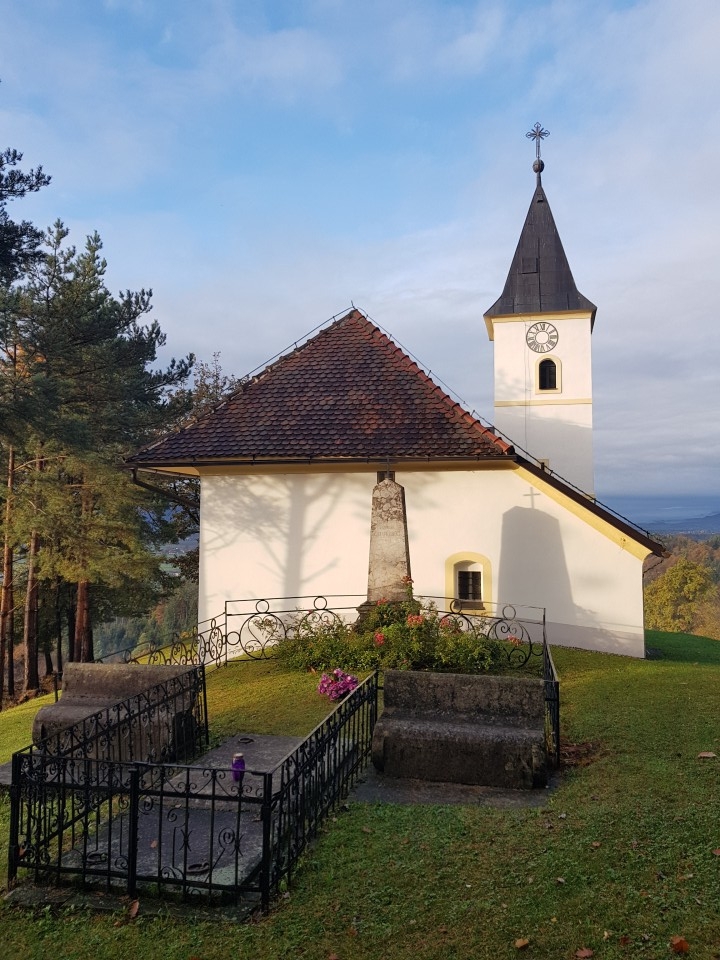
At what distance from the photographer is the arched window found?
1005 inches

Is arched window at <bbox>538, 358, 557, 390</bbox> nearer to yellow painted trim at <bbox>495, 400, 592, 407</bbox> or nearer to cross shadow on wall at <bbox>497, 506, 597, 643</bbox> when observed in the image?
yellow painted trim at <bbox>495, 400, 592, 407</bbox>

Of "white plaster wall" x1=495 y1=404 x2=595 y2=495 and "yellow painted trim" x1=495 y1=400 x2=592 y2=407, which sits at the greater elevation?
"yellow painted trim" x1=495 y1=400 x2=592 y2=407

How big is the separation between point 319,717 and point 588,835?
466 cm

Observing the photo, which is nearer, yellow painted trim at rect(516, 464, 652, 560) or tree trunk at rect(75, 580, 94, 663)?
yellow painted trim at rect(516, 464, 652, 560)

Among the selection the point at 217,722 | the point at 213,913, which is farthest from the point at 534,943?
the point at 217,722

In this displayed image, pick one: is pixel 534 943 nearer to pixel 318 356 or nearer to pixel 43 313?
pixel 318 356

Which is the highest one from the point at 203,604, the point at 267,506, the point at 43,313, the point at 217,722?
the point at 43,313

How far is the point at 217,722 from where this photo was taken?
371 inches

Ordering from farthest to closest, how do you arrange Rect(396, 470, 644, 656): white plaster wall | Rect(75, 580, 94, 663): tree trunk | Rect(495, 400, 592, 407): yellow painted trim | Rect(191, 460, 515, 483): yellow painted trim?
1. Rect(495, 400, 592, 407): yellow painted trim
2. Rect(75, 580, 94, 663): tree trunk
3. Rect(191, 460, 515, 483): yellow painted trim
4. Rect(396, 470, 644, 656): white plaster wall

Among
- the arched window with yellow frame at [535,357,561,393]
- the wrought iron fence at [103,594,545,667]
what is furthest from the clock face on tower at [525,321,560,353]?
the wrought iron fence at [103,594,545,667]

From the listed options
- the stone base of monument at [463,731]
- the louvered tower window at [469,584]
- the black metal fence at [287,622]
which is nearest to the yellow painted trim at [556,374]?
the louvered tower window at [469,584]

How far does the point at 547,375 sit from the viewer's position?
25.7 meters

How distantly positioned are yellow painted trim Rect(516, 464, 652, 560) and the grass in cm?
750

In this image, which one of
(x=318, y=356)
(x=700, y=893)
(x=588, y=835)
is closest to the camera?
(x=700, y=893)
